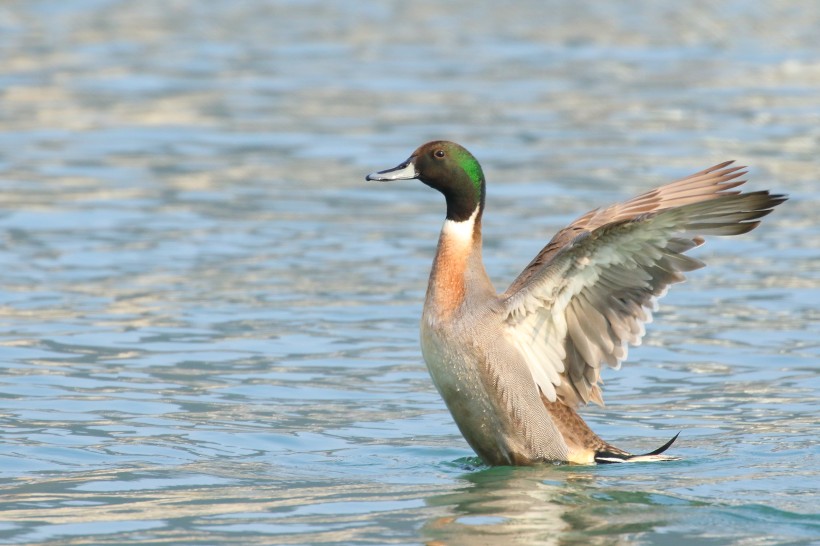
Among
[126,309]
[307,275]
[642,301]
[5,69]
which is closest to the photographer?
[642,301]

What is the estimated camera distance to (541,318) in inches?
317

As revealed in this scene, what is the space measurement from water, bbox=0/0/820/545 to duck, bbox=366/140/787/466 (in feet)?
0.75

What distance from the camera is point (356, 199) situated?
15227 millimetres

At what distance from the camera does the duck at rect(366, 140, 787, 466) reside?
767 centimetres

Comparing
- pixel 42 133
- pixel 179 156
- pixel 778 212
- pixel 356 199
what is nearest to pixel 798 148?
pixel 778 212

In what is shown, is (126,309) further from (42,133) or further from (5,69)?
(5,69)

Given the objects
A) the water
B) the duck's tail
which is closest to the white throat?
the water

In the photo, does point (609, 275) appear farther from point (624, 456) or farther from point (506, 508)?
point (506, 508)

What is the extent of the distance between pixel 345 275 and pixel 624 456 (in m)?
4.77

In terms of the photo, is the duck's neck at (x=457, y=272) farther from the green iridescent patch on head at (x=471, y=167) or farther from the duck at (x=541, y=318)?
the green iridescent patch on head at (x=471, y=167)

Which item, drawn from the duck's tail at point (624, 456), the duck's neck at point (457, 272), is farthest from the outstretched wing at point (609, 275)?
the duck's tail at point (624, 456)

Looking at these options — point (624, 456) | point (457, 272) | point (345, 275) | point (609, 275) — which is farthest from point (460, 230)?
point (345, 275)

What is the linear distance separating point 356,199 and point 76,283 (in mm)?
3792

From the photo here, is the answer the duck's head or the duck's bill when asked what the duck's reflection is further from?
the duck's bill
